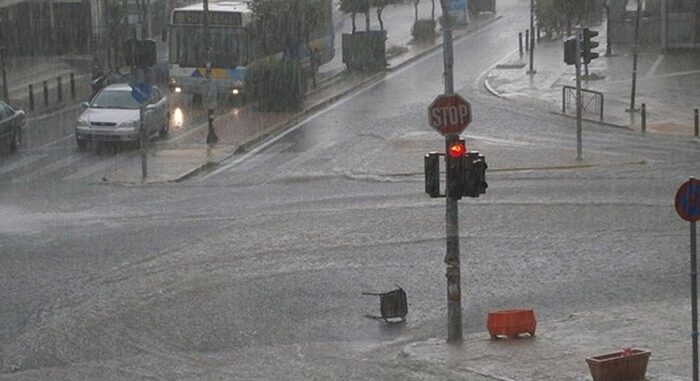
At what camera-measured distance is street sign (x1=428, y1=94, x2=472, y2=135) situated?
57.6ft

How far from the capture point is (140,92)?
31766 millimetres

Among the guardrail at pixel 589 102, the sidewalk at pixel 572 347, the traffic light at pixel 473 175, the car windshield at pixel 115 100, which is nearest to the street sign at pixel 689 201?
the sidewalk at pixel 572 347

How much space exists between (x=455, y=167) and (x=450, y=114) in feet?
2.16

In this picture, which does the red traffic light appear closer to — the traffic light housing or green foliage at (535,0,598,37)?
the traffic light housing

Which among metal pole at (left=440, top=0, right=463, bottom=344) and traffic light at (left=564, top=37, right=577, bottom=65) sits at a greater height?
traffic light at (left=564, top=37, right=577, bottom=65)

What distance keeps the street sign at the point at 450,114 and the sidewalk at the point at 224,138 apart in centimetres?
1379

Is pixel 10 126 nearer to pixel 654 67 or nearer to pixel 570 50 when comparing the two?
pixel 570 50

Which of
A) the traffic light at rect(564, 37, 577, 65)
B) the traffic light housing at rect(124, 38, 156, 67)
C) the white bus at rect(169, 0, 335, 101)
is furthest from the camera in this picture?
the white bus at rect(169, 0, 335, 101)

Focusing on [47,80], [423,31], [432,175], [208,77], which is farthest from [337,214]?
[423,31]

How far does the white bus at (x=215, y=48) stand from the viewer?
4228 centimetres

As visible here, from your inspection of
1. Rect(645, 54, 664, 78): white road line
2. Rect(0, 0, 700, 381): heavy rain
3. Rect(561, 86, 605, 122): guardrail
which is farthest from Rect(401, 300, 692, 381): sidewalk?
Rect(645, 54, 664, 78): white road line

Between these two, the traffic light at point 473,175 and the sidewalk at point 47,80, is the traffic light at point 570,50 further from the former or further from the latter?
the sidewalk at point 47,80

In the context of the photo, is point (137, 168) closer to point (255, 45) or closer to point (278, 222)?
point (278, 222)

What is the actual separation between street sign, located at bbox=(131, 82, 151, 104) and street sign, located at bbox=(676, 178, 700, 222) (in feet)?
62.3
